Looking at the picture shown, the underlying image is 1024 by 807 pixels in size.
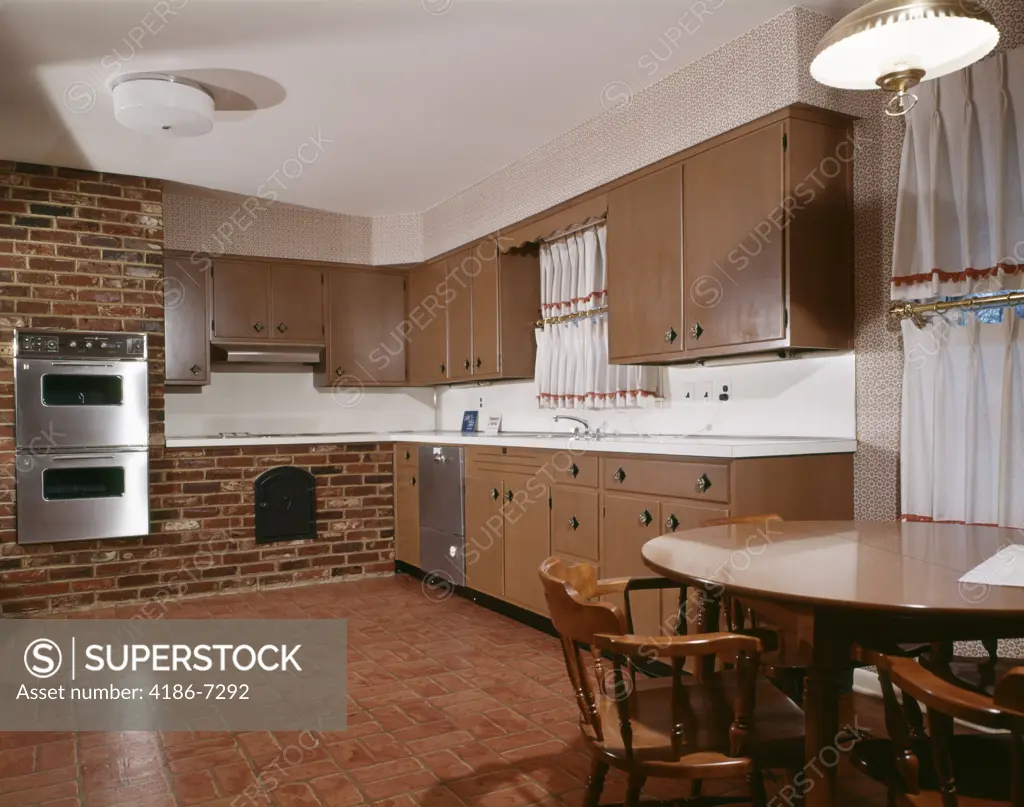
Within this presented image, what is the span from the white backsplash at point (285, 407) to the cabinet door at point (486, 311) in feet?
4.45

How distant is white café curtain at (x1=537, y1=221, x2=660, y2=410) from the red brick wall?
167 cm

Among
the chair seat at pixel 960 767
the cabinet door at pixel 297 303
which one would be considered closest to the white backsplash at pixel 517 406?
the cabinet door at pixel 297 303

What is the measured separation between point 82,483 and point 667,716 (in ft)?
14.1

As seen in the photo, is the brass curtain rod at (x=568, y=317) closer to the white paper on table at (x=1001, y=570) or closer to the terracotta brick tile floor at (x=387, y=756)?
the terracotta brick tile floor at (x=387, y=756)

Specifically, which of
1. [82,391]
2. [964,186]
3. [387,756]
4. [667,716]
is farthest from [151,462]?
[964,186]

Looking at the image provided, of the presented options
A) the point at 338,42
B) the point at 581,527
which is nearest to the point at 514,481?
the point at 581,527

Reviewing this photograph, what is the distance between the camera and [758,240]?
3479 mm

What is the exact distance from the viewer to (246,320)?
19.7 feet

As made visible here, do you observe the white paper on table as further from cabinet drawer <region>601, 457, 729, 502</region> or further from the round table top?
cabinet drawer <region>601, 457, 729, 502</region>

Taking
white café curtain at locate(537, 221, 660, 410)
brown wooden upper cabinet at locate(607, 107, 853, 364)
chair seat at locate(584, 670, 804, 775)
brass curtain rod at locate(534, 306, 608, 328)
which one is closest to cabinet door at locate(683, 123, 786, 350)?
brown wooden upper cabinet at locate(607, 107, 853, 364)

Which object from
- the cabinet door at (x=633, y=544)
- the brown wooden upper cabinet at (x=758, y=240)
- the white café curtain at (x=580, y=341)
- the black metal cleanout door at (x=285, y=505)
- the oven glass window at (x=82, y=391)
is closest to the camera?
the brown wooden upper cabinet at (x=758, y=240)

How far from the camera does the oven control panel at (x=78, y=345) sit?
484 centimetres

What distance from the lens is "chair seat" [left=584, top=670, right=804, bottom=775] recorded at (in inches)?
68.3

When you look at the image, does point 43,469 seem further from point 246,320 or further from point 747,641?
point 747,641
